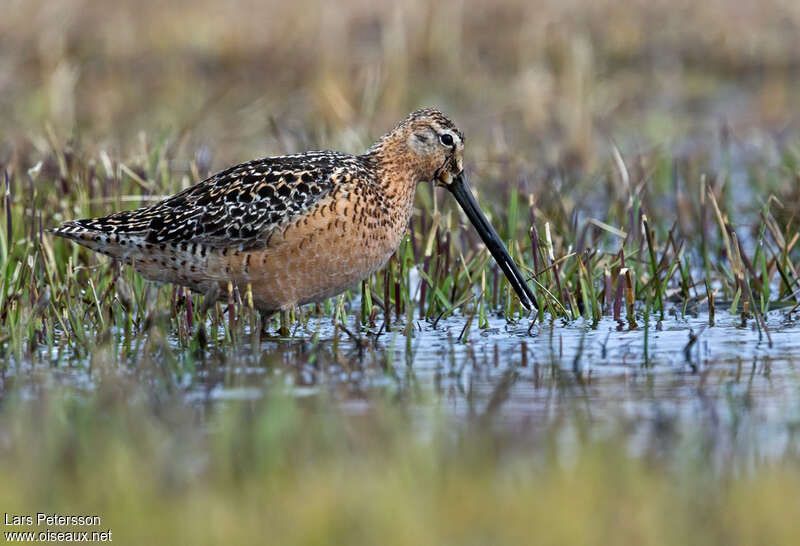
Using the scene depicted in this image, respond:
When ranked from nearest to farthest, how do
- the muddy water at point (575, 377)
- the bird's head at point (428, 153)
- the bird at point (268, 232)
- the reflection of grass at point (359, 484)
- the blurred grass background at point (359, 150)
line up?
the reflection of grass at point (359, 484) < the blurred grass background at point (359, 150) < the muddy water at point (575, 377) < the bird at point (268, 232) < the bird's head at point (428, 153)

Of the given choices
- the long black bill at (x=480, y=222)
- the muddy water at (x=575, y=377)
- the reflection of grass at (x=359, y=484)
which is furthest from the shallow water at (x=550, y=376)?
the long black bill at (x=480, y=222)

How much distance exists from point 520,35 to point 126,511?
1094 cm

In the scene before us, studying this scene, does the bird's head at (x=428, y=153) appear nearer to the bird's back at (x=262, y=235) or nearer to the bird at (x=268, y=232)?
the bird at (x=268, y=232)

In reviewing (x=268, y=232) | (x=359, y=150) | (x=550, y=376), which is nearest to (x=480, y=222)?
(x=268, y=232)

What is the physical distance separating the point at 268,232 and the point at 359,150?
2509mm

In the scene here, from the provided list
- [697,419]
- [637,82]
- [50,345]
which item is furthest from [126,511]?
[637,82]

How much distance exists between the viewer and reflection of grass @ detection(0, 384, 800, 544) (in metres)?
2.95

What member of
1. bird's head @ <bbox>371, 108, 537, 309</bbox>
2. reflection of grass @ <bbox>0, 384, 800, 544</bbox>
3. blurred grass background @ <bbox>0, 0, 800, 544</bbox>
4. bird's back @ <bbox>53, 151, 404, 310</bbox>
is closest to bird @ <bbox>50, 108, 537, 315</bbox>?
bird's back @ <bbox>53, 151, 404, 310</bbox>

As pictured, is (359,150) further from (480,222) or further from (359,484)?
(359,484)

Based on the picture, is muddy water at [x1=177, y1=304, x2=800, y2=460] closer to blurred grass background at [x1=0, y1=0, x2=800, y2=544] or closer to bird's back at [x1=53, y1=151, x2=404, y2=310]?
blurred grass background at [x1=0, y1=0, x2=800, y2=544]

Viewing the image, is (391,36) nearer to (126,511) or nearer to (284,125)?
(284,125)

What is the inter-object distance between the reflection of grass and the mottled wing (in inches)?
59.3

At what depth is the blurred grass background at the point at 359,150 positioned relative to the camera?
3076mm

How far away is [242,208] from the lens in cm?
527
